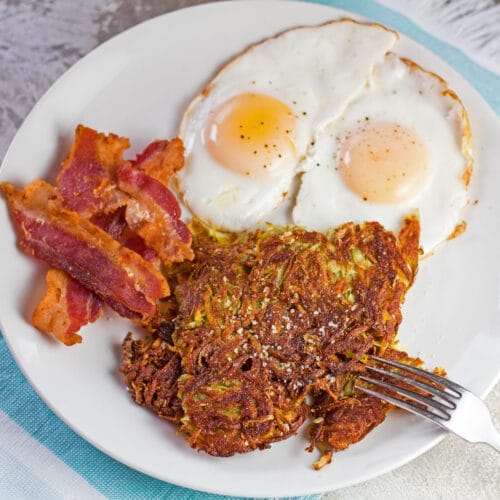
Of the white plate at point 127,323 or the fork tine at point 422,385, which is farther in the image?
the white plate at point 127,323

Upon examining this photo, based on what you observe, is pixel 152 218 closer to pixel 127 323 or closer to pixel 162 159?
pixel 162 159

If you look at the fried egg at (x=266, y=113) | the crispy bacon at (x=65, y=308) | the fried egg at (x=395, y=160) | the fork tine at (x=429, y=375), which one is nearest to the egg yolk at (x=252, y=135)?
the fried egg at (x=266, y=113)

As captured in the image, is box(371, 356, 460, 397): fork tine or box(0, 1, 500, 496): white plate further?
box(0, 1, 500, 496): white plate

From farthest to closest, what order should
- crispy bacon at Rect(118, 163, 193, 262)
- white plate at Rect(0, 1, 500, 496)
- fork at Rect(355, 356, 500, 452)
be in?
crispy bacon at Rect(118, 163, 193, 262) → white plate at Rect(0, 1, 500, 496) → fork at Rect(355, 356, 500, 452)

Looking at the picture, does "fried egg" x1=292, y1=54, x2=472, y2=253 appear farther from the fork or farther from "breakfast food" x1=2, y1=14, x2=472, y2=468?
the fork

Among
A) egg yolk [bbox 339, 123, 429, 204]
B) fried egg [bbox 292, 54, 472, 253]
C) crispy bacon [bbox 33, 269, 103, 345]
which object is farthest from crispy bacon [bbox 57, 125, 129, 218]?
egg yolk [bbox 339, 123, 429, 204]

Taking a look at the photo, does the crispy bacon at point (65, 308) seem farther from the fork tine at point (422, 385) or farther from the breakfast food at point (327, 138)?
the fork tine at point (422, 385)

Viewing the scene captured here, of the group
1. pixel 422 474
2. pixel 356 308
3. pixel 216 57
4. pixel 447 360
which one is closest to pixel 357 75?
pixel 216 57

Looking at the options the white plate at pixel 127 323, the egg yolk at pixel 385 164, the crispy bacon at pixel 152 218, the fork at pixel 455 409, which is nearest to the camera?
the fork at pixel 455 409
